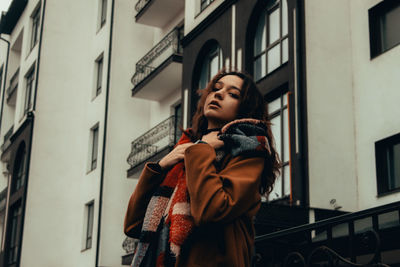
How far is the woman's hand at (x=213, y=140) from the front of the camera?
3.50 metres

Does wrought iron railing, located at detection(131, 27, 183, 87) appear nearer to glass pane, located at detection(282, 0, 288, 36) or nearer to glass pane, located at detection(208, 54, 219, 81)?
glass pane, located at detection(208, 54, 219, 81)

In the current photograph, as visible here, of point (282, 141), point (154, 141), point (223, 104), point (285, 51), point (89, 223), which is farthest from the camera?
point (89, 223)

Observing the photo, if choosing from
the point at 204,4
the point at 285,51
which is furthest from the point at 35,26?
the point at 285,51

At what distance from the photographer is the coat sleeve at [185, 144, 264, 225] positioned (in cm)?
314

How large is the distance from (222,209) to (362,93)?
11.6 meters

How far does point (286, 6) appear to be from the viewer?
607 inches

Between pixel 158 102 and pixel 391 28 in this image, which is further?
pixel 158 102

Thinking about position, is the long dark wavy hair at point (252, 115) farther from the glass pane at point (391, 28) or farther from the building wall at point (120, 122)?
the building wall at point (120, 122)

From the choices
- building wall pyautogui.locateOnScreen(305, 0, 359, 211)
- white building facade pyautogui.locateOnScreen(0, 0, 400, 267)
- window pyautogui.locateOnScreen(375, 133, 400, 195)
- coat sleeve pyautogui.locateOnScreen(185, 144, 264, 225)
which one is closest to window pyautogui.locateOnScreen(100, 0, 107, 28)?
white building facade pyautogui.locateOnScreen(0, 0, 400, 267)

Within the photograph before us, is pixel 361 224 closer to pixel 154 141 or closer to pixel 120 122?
pixel 154 141

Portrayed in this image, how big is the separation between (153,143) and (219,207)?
19894 millimetres

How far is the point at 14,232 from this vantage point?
29.7 metres

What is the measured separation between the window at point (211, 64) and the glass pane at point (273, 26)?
2.26 metres

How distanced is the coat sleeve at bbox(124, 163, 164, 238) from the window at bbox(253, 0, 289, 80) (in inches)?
464
